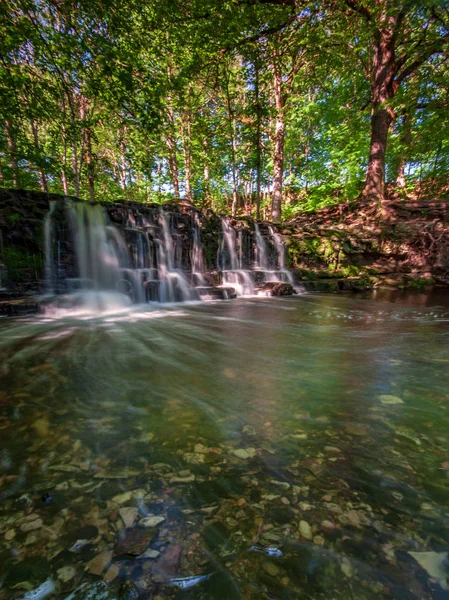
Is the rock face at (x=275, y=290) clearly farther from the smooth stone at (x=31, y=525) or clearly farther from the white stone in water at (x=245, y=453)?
the smooth stone at (x=31, y=525)

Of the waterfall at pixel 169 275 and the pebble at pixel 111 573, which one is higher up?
the waterfall at pixel 169 275

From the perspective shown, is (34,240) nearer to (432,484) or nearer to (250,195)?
(432,484)

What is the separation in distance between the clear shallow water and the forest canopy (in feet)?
15.2

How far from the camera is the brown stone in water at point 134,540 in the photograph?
1048 mm

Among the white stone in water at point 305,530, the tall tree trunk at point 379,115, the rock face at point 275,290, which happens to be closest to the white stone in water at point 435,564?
the white stone in water at point 305,530

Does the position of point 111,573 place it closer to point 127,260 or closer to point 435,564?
point 435,564

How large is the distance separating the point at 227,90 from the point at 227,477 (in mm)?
13815

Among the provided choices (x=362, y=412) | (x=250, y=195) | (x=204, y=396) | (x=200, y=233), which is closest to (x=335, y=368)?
(x=362, y=412)

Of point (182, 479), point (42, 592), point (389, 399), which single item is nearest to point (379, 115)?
point (389, 399)

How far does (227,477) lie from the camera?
143 cm

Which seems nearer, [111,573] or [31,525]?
[111,573]

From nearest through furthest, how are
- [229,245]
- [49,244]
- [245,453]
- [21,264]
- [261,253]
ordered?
1. [245,453]
2. [21,264]
3. [49,244]
4. [229,245]
5. [261,253]

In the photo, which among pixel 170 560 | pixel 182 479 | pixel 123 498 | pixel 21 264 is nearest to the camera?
pixel 170 560

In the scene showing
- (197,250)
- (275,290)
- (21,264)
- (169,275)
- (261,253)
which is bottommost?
(275,290)
